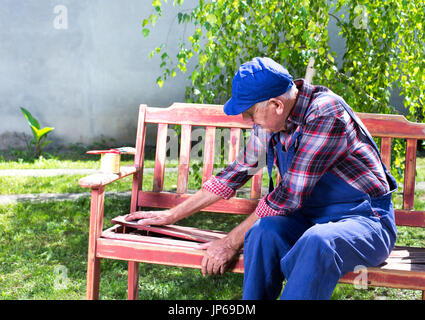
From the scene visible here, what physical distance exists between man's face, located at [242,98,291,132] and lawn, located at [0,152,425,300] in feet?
4.98

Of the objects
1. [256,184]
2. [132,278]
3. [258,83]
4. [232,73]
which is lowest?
[132,278]

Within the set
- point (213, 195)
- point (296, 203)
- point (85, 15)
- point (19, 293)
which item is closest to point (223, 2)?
point (213, 195)

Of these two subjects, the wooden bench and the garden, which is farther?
the garden

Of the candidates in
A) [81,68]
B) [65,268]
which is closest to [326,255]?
[65,268]

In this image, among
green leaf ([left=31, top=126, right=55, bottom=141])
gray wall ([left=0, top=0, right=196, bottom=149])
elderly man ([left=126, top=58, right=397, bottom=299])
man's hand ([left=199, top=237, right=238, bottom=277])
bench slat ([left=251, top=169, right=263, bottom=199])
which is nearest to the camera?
elderly man ([left=126, top=58, right=397, bottom=299])

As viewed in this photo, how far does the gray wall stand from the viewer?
813 centimetres

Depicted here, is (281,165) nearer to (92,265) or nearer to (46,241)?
(92,265)

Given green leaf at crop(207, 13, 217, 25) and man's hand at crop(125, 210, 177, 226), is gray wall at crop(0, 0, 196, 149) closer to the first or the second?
green leaf at crop(207, 13, 217, 25)

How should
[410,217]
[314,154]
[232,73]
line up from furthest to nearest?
[232,73] < [410,217] < [314,154]

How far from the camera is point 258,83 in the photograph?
77.2 inches

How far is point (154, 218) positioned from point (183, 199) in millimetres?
285

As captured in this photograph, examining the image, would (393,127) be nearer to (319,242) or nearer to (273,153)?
(273,153)

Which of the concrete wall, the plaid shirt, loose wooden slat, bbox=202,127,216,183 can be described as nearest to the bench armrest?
loose wooden slat, bbox=202,127,216,183

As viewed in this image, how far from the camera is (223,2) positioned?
311 centimetres
